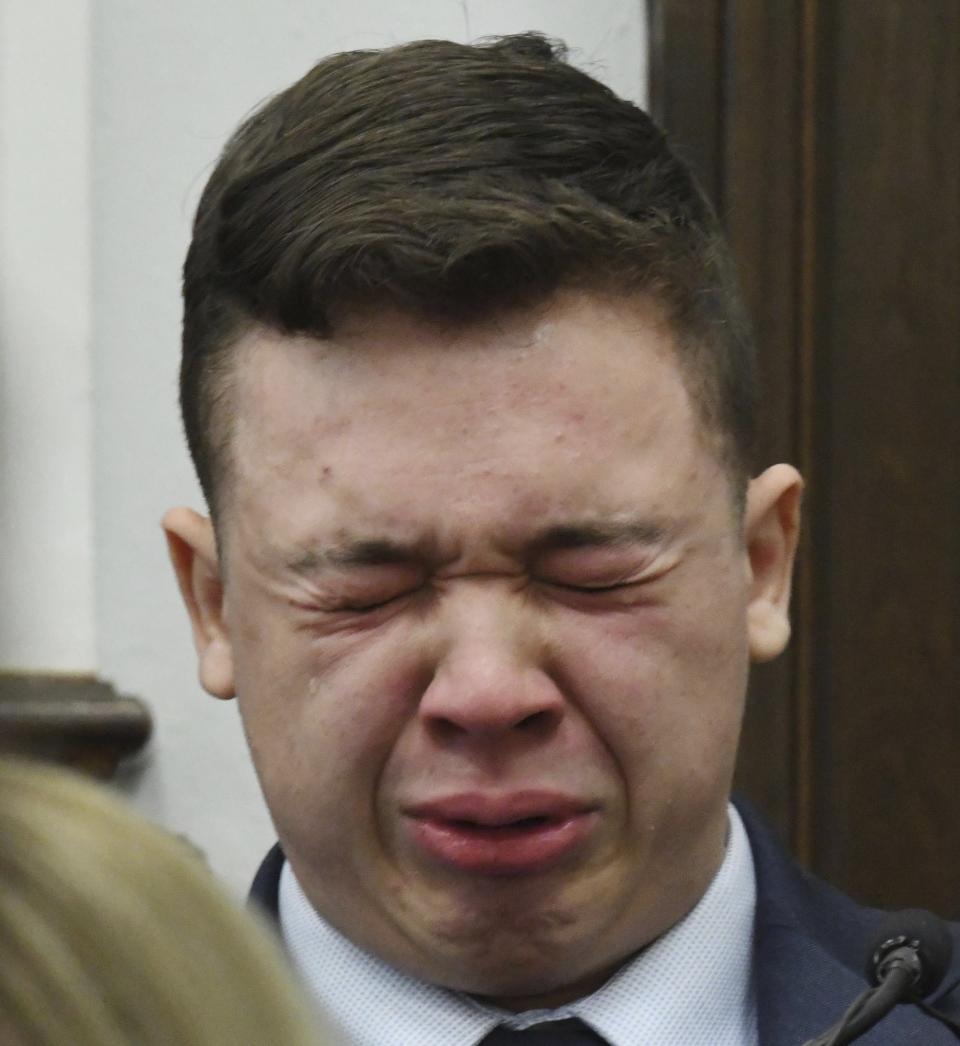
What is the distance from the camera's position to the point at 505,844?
1516 millimetres

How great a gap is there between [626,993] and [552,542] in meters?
0.32

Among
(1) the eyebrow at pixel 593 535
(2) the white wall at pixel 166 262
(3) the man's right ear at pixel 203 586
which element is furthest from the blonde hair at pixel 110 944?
(2) the white wall at pixel 166 262

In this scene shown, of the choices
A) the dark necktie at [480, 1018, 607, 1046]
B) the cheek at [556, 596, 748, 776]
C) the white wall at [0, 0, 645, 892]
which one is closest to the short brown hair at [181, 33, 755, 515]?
the cheek at [556, 596, 748, 776]

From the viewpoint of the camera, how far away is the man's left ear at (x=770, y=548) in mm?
1680

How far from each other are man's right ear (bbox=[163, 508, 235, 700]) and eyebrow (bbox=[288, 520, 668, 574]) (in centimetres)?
18

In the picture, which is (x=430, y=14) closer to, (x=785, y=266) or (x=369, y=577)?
(x=785, y=266)

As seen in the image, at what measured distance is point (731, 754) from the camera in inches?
63.1

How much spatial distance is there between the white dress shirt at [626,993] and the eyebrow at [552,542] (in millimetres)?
273

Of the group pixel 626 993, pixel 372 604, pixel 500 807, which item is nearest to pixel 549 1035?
pixel 626 993

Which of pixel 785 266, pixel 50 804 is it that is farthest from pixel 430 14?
pixel 50 804

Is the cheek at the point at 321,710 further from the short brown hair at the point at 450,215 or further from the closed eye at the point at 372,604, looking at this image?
the short brown hair at the point at 450,215

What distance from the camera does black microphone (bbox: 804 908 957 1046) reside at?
138cm

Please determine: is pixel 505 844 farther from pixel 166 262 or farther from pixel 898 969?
pixel 166 262

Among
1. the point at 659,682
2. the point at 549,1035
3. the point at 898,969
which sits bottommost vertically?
the point at 549,1035
